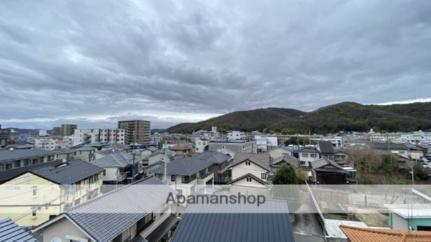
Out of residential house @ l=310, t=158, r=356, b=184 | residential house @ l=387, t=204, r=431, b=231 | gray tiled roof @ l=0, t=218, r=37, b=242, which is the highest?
gray tiled roof @ l=0, t=218, r=37, b=242

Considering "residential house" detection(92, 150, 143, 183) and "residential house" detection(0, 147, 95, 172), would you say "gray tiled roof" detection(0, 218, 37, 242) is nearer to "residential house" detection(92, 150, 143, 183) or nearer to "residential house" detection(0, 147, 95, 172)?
"residential house" detection(92, 150, 143, 183)

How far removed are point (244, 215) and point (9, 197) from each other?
43.1 feet

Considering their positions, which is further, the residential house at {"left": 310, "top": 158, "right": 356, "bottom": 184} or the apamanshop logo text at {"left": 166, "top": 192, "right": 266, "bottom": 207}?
the residential house at {"left": 310, "top": 158, "right": 356, "bottom": 184}

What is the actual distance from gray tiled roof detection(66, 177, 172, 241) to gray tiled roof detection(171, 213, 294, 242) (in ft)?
7.30

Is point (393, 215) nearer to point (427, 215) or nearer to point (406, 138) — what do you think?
point (427, 215)

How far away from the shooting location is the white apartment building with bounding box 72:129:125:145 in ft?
177

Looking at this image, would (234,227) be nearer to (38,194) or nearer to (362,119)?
(38,194)

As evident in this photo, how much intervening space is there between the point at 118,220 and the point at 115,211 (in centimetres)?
43

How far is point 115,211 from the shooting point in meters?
6.85

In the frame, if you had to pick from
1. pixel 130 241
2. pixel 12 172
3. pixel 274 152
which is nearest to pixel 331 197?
pixel 130 241

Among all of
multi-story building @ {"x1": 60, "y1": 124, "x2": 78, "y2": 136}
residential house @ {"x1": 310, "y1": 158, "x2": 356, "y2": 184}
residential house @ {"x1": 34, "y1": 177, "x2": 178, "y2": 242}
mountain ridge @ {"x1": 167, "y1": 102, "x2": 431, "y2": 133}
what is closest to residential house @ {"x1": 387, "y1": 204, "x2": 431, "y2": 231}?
residential house @ {"x1": 34, "y1": 177, "x2": 178, "y2": 242}

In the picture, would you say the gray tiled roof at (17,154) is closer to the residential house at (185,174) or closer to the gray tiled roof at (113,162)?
the gray tiled roof at (113,162)

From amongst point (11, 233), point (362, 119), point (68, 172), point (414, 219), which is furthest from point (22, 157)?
point (362, 119)

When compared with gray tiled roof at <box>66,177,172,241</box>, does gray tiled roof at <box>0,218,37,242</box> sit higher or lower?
higher
